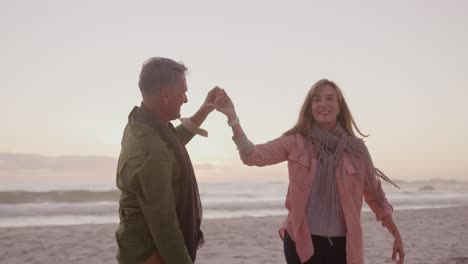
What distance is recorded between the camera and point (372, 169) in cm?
322

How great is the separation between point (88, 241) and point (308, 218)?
23.1 feet

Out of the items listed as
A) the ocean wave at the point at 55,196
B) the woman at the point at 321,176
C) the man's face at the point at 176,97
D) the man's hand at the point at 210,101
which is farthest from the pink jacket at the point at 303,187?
the ocean wave at the point at 55,196

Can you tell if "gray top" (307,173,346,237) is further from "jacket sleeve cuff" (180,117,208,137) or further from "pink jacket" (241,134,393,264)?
"jacket sleeve cuff" (180,117,208,137)

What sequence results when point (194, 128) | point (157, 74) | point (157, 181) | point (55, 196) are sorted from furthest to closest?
point (55, 196), point (194, 128), point (157, 74), point (157, 181)

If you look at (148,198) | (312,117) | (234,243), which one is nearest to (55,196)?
(234,243)

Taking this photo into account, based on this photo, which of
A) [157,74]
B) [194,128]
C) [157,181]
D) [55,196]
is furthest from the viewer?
[55,196]

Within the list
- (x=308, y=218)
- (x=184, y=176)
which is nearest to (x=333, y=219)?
(x=308, y=218)

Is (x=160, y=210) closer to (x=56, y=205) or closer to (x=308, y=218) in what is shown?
(x=308, y=218)

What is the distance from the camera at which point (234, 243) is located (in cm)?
895

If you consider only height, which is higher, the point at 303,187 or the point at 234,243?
the point at 303,187

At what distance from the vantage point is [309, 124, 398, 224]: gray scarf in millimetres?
3055

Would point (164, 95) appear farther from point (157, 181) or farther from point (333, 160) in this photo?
point (333, 160)

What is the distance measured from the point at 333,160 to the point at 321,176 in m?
0.13

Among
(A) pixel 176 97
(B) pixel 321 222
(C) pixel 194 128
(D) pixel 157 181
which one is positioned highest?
(A) pixel 176 97
